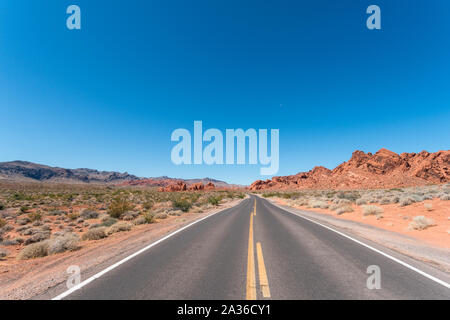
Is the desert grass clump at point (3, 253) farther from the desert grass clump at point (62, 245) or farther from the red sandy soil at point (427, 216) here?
the red sandy soil at point (427, 216)

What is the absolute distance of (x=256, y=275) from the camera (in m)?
4.60

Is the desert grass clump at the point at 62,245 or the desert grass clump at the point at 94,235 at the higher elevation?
the desert grass clump at the point at 62,245

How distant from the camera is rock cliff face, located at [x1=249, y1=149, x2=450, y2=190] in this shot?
278ft

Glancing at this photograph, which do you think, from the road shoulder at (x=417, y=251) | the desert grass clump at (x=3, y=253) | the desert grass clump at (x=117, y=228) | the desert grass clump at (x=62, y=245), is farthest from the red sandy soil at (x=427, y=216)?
the desert grass clump at (x=3, y=253)

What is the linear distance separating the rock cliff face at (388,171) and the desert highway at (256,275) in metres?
98.4

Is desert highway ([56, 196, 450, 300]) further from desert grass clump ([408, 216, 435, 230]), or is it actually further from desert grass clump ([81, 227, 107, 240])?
desert grass clump ([408, 216, 435, 230])

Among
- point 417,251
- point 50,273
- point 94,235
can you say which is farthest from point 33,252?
point 417,251

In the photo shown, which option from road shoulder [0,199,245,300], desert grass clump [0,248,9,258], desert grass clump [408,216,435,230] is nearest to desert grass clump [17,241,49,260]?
road shoulder [0,199,245,300]

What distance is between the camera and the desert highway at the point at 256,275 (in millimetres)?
3805

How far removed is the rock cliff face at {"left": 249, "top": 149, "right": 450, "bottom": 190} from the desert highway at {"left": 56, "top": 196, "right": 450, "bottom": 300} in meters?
98.4

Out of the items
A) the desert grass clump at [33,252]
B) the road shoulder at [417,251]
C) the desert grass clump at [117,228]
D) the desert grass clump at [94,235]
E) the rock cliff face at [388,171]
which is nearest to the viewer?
the road shoulder at [417,251]
